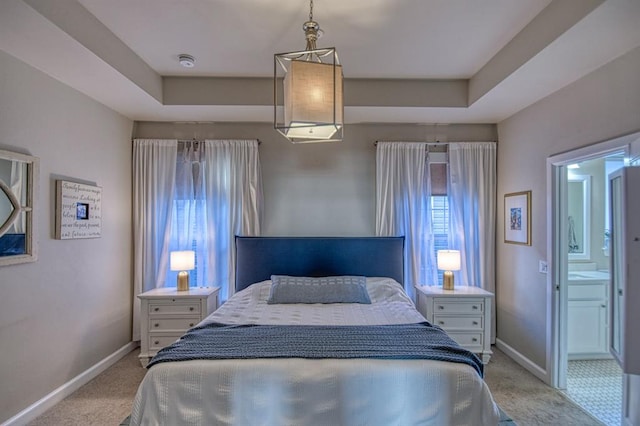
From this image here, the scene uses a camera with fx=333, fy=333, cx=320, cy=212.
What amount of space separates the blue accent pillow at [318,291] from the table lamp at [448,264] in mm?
939

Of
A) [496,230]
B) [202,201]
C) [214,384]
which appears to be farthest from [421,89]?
[214,384]

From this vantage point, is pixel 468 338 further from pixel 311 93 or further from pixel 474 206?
pixel 311 93

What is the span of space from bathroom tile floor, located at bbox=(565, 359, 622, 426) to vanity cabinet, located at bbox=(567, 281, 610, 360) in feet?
0.49

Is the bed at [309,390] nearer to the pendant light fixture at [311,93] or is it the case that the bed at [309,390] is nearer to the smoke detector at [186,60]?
the pendant light fixture at [311,93]

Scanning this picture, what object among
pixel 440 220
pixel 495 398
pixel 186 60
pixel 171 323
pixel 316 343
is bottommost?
pixel 495 398

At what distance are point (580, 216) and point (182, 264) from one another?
461cm

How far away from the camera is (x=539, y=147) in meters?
3.21

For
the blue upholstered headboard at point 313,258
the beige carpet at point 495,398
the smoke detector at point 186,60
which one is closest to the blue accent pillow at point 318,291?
the blue upholstered headboard at point 313,258

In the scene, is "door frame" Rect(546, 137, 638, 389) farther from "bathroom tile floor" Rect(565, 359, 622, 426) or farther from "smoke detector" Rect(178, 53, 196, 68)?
"smoke detector" Rect(178, 53, 196, 68)

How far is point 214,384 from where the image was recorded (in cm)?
176

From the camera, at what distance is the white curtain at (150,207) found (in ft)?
12.5

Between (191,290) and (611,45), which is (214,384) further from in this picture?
(611,45)

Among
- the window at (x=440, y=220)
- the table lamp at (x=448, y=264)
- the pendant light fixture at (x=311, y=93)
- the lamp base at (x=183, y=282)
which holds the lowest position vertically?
the lamp base at (x=183, y=282)

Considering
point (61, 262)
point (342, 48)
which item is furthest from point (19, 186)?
point (342, 48)
